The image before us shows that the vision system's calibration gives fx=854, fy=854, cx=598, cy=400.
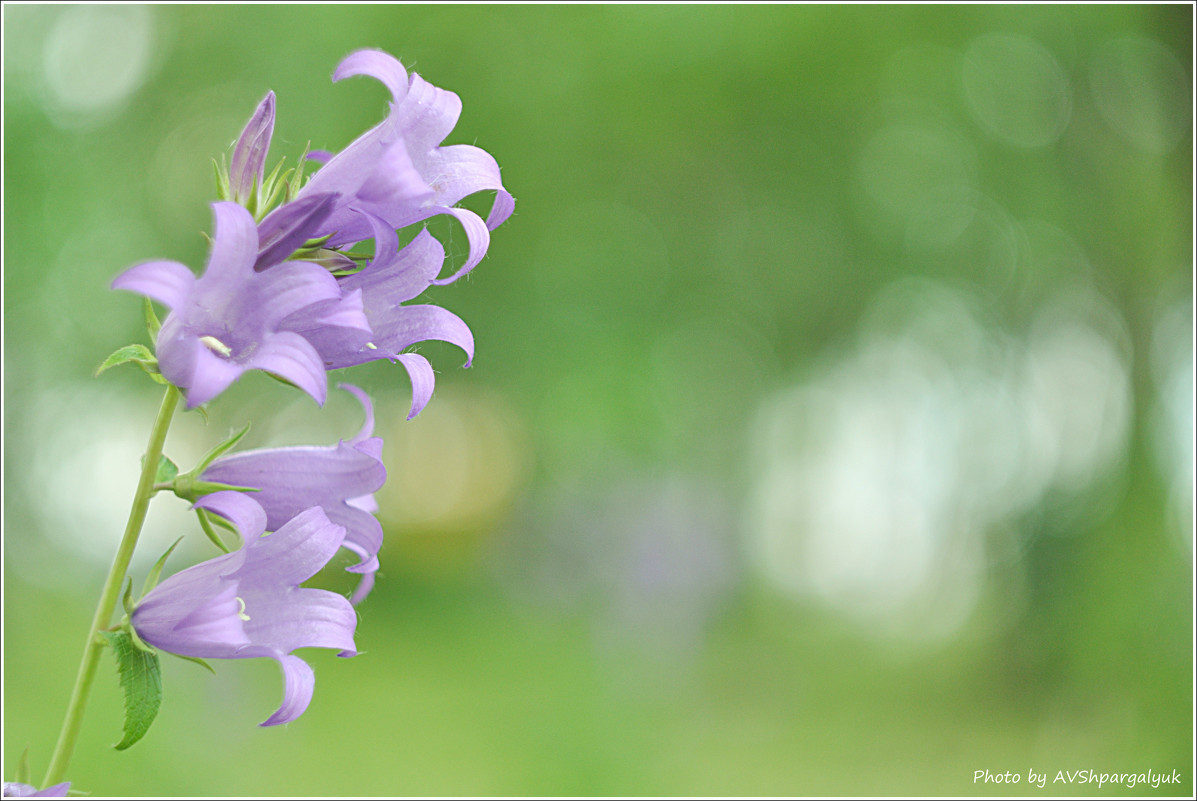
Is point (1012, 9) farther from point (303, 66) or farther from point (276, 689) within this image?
point (276, 689)

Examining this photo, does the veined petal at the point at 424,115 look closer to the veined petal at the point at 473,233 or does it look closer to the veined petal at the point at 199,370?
the veined petal at the point at 473,233

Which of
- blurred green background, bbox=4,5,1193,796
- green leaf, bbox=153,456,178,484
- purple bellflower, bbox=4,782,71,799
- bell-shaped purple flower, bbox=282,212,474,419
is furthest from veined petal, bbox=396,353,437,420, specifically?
blurred green background, bbox=4,5,1193,796

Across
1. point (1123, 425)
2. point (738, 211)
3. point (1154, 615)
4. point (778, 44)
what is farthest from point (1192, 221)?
point (738, 211)

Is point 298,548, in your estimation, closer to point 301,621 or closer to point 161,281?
point 301,621

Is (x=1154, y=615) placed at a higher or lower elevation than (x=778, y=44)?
lower

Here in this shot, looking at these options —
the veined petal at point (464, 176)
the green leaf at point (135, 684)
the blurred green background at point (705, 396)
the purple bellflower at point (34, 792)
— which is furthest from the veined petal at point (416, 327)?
the blurred green background at point (705, 396)

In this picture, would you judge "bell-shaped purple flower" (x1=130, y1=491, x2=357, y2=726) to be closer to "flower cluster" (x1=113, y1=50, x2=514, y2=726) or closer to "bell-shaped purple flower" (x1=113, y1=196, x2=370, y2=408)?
"flower cluster" (x1=113, y1=50, x2=514, y2=726)
